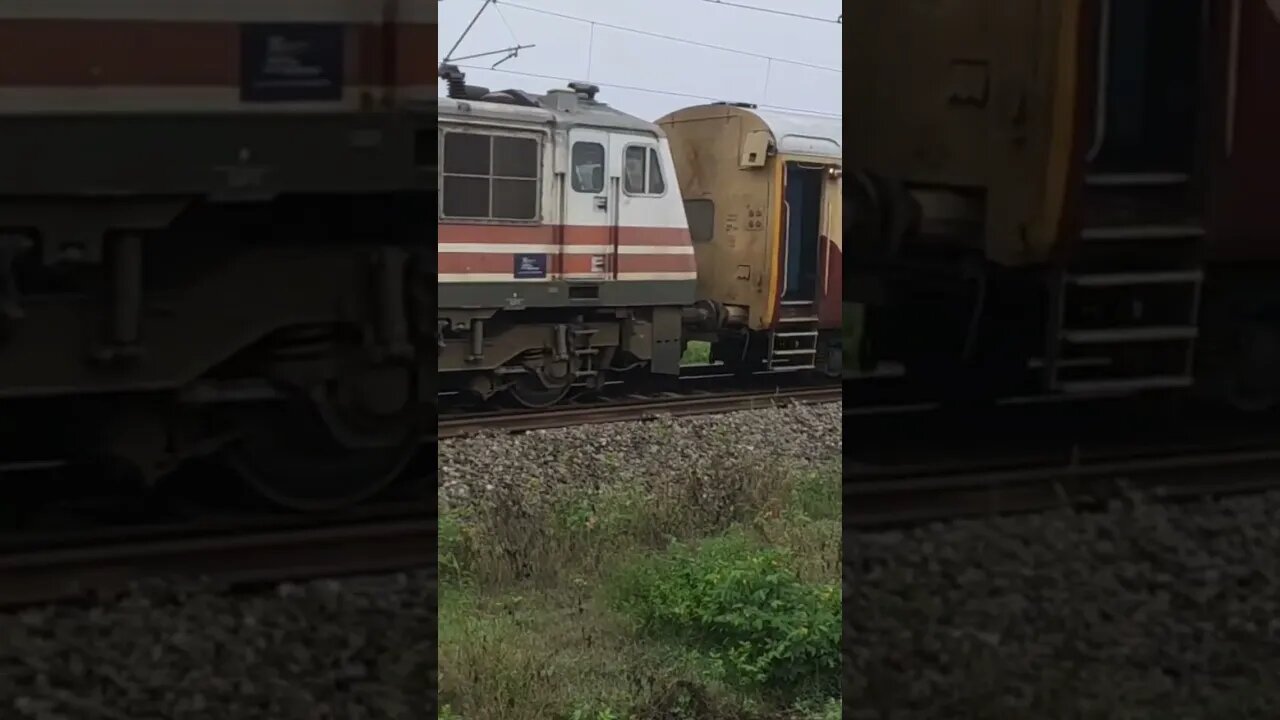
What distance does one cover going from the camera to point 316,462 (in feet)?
7.57

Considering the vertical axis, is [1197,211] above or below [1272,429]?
above

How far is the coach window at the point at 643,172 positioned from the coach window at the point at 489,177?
Answer: 0.93 m

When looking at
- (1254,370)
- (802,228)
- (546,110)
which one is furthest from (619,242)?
(1254,370)

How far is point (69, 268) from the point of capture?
224 cm

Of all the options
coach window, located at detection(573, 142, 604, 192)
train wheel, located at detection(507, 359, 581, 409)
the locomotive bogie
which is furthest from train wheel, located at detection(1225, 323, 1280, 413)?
coach window, located at detection(573, 142, 604, 192)

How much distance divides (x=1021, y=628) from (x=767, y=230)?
7.55 meters

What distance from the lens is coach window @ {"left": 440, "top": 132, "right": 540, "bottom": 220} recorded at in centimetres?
773

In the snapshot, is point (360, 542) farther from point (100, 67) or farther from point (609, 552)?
point (609, 552)

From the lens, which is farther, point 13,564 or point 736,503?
point 736,503

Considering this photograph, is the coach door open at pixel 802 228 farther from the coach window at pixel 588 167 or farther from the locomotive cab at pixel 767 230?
the coach window at pixel 588 167

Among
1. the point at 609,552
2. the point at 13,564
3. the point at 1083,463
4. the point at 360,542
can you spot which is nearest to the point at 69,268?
the point at 13,564

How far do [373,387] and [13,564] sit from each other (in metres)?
0.76

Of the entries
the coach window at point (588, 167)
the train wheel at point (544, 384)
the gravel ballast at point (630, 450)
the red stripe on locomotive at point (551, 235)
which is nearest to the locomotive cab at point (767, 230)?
the red stripe on locomotive at point (551, 235)

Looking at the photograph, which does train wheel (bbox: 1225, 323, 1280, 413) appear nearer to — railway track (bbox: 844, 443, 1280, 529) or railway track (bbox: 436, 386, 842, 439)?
railway track (bbox: 844, 443, 1280, 529)
